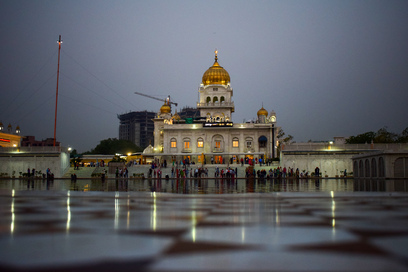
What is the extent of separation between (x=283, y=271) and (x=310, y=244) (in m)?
1.45

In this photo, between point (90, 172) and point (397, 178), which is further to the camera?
point (90, 172)

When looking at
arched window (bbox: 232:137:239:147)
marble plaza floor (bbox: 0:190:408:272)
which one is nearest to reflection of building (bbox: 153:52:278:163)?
arched window (bbox: 232:137:239:147)

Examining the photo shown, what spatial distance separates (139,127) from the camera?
575 ft

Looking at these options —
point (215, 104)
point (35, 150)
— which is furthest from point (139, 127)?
point (35, 150)

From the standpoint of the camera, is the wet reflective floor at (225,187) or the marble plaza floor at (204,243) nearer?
the marble plaza floor at (204,243)

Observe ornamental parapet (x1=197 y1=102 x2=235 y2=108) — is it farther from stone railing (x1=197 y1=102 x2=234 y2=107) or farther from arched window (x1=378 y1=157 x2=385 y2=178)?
arched window (x1=378 y1=157 x2=385 y2=178)

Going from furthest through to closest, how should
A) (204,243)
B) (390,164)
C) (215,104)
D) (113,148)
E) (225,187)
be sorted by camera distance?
(113,148) → (215,104) → (390,164) → (225,187) → (204,243)

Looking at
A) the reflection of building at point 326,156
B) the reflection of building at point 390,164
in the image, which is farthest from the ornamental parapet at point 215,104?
the reflection of building at point 390,164

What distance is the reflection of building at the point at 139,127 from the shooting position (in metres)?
175

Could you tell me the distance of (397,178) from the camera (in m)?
34.2

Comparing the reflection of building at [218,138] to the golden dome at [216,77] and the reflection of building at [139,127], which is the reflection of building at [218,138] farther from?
the reflection of building at [139,127]

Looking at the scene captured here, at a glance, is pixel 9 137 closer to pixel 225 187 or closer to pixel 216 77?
pixel 216 77

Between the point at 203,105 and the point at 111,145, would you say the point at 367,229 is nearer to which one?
the point at 203,105

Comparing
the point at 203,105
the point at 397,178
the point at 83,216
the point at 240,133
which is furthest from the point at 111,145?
the point at 83,216
